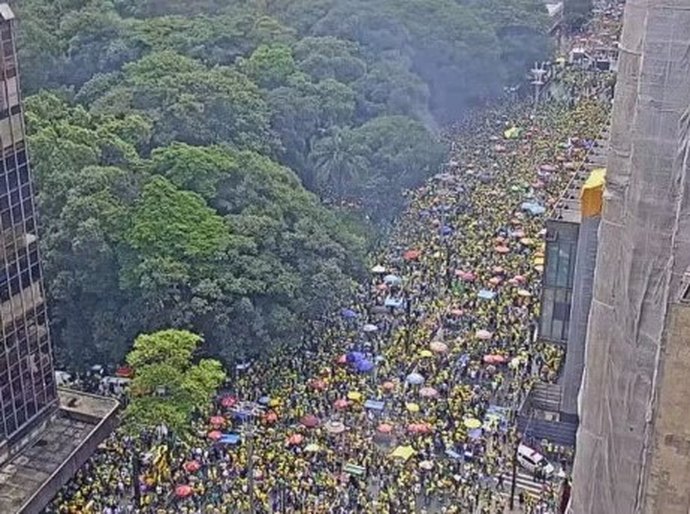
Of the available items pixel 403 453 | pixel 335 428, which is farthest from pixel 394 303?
pixel 403 453

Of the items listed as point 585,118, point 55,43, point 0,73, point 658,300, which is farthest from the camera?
point 585,118

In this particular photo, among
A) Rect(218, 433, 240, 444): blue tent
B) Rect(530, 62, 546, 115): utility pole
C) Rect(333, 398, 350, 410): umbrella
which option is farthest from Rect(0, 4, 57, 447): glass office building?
Rect(530, 62, 546, 115): utility pole

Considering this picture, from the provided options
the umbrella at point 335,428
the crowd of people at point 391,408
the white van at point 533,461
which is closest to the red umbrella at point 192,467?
the crowd of people at point 391,408

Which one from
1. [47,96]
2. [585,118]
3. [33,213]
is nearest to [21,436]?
[33,213]

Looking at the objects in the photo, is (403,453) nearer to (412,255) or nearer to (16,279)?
(16,279)

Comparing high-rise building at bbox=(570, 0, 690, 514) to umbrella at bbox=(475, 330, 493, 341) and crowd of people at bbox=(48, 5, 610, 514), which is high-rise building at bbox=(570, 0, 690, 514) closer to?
crowd of people at bbox=(48, 5, 610, 514)

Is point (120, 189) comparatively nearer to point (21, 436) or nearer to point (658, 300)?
point (21, 436)

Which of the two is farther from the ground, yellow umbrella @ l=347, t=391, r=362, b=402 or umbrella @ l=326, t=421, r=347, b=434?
yellow umbrella @ l=347, t=391, r=362, b=402
